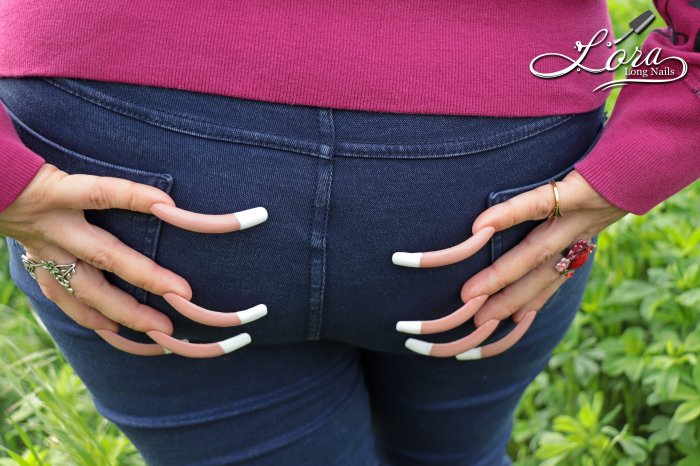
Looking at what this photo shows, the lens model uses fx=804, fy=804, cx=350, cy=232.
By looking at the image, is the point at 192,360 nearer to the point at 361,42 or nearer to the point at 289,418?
the point at 289,418

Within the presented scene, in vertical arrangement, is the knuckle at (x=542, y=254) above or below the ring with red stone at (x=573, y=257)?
above

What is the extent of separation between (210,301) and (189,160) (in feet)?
0.60

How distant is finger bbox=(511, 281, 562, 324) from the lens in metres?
1.12

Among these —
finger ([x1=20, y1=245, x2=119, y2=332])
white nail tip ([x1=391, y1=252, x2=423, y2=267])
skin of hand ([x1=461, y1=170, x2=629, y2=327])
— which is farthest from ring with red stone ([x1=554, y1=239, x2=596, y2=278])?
finger ([x1=20, y1=245, x2=119, y2=332])

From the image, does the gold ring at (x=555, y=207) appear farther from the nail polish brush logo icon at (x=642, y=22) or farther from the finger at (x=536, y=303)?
the nail polish brush logo icon at (x=642, y=22)

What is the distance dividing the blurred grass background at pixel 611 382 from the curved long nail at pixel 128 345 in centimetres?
57

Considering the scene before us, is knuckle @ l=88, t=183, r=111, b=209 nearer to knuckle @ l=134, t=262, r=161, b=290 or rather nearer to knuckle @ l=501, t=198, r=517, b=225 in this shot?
knuckle @ l=134, t=262, r=161, b=290

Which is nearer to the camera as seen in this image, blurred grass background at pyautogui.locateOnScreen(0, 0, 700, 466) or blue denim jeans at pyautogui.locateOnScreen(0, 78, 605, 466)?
blue denim jeans at pyautogui.locateOnScreen(0, 78, 605, 466)

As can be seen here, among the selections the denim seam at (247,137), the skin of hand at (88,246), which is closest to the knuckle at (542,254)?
the denim seam at (247,137)

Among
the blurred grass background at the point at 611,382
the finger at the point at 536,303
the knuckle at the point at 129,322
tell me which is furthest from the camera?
the blurred grass background at the point at 611,382

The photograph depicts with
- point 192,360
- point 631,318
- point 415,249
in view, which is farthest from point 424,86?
point 631,318

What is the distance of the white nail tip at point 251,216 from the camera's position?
3.03ft

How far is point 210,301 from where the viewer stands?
100cm

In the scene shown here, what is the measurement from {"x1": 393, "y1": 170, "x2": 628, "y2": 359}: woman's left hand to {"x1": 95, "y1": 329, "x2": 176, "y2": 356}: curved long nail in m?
0.33
